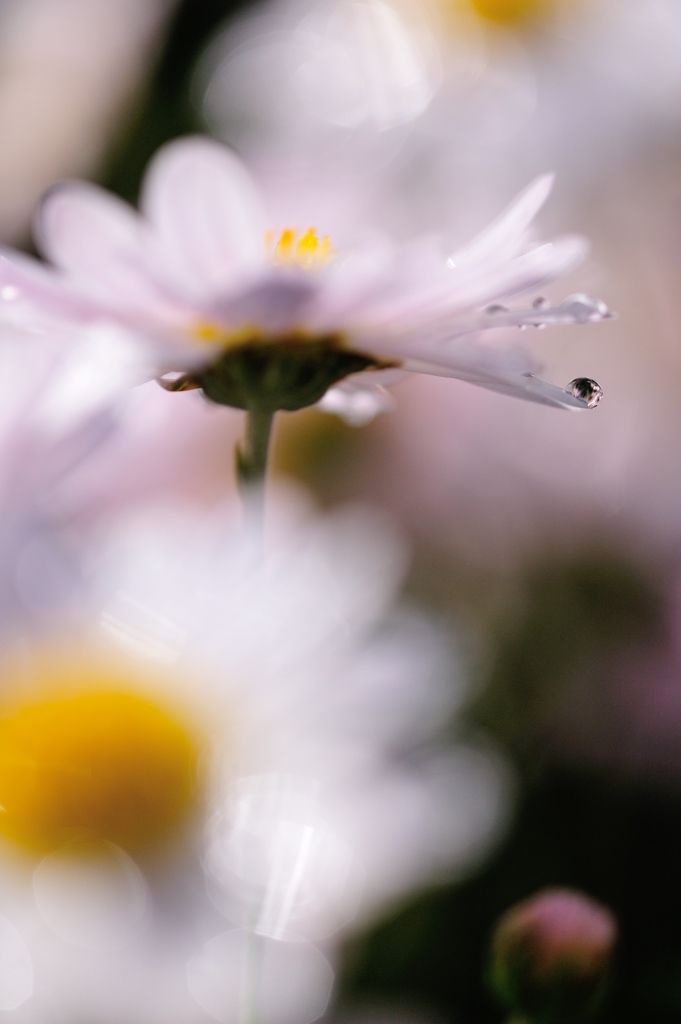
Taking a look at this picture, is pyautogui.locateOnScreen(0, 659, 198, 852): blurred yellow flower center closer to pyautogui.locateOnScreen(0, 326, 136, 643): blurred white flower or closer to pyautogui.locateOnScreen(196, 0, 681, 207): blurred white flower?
pyautogui.locateOnScreen(0, 326, 136, 643): blurred white flower

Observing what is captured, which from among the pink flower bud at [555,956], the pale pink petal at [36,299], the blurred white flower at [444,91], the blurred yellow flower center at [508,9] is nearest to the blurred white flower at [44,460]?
the pale pink petal at [36,299]

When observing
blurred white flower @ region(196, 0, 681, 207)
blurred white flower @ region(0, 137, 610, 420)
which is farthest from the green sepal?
blurred white flower @ region(196, 0, 681, 207)

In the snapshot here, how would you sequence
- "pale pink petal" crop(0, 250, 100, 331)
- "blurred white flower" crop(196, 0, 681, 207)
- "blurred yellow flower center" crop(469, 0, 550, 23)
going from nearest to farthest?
"pale pink petal" crop(0, 250, 100, 331) → "blurred white flower" crop(196, 0, 681, 207) → "blurred yellow flower center" crop(469, 0, 550, 23)

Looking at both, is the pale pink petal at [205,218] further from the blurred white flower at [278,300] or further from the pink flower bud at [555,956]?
the pink flower bud at [555,956]

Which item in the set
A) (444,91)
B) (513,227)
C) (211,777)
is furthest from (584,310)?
(444,91)

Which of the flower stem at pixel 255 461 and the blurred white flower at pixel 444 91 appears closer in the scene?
the flower stem at pixel 255 461

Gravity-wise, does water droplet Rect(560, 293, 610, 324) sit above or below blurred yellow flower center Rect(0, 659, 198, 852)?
above

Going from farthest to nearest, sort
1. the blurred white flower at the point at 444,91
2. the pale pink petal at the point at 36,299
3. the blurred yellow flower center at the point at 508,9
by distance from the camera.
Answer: the blurred yellow flower center at the point at 508,9 < the blurred white flower at the point at 444,91 < the pale pink petal at the point at 36,299

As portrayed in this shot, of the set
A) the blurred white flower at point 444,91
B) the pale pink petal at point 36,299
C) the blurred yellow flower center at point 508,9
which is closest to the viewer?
the pale pink petal at point 36,299
